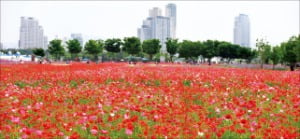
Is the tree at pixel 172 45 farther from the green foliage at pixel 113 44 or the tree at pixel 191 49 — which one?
the green foliage at pixel 113 44

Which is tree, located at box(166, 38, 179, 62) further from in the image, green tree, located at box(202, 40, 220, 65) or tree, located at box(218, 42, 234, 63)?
tree, located at box(218, 42, 234, 63)

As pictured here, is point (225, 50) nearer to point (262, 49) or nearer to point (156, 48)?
point (156, 48)

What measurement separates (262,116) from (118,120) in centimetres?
246

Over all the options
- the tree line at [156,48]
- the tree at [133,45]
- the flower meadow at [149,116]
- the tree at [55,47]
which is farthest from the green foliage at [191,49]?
the flower meadow at [149,116]

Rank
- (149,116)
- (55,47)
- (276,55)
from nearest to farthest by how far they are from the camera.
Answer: (149,116), (276,55), (55,47)

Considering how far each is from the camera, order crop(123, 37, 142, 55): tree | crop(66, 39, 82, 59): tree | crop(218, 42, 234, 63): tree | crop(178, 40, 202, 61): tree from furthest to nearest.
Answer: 1. crop(218, 42, 234, 63): tree
2. crop(178, 40, 202, 61): tree
3. crop(66, 39, 82, 59): tree
4. crop(123, 37, 142, 55): tree

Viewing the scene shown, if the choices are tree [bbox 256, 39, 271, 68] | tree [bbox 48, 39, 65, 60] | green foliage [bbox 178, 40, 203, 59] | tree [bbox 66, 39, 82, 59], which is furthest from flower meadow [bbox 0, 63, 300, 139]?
green foliage [bbox 178, 40, 203, 59]

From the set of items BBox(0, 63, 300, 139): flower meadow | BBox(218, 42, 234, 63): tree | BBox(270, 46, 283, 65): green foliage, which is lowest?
BBox(0, 63, 300, 139): flower meadow

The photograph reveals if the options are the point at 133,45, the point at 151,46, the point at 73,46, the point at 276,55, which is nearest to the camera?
the point at 276,55

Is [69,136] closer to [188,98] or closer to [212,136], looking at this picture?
[212,136]

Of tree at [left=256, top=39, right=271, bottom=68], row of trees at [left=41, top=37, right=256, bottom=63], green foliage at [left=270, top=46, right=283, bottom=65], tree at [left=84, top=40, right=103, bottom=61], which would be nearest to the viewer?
tree at [left=256, top=39, right=271, bottom=68]

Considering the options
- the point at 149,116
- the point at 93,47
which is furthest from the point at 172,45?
the point at 149,116

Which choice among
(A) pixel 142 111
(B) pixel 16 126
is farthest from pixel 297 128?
(B) pixel 16 126

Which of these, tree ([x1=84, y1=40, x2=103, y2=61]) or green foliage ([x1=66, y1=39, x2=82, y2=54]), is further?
green foliage ([x1=66, y1=39, x2=82, y2=54])
